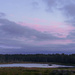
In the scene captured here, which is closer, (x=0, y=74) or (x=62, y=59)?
(x=0, y=74)

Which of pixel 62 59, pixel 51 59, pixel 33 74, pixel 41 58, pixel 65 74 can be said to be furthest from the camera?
pixel 41 58

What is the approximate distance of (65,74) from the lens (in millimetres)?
30438

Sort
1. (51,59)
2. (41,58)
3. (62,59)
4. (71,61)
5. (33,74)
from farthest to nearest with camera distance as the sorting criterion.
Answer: (41,58), (51,59), (62,59), (71,61), (33,74)

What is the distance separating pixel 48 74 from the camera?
31.5m

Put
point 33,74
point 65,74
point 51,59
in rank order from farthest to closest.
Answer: point 51,59 < point 33,74 < point 65,74

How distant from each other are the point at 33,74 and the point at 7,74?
187 inches

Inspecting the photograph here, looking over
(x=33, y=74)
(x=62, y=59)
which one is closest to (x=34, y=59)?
(x=62, y=59)

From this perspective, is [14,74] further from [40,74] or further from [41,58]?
[41,58]

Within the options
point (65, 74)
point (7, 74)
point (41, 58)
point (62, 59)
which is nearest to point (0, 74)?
point (7, 74)

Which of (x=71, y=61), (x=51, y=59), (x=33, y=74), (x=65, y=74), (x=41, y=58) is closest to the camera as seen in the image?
(x=65, y=74)

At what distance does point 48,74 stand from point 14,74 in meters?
5.85

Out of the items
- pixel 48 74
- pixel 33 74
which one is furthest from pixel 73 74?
pixel 33 74

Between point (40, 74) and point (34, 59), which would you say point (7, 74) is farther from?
point (34, 59)

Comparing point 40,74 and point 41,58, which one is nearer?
point 40,74
